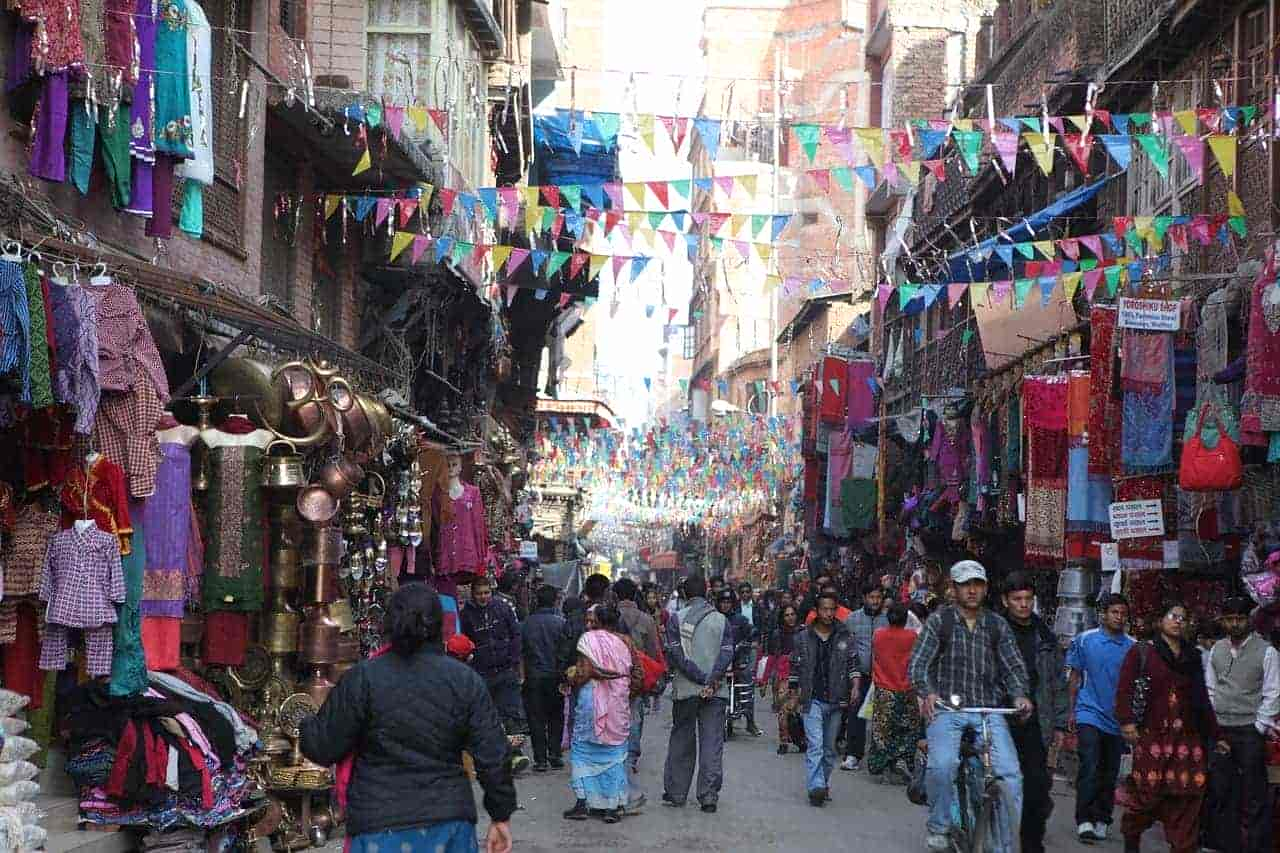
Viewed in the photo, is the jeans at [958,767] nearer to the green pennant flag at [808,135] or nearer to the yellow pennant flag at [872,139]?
the yellow pennant flag at [872,139]

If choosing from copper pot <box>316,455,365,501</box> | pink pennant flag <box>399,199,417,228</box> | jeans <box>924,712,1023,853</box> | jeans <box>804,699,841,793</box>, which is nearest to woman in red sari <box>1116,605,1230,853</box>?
jeans <box>924,712,1023,853</box>

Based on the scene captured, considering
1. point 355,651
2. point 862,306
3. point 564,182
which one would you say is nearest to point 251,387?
point 355,651

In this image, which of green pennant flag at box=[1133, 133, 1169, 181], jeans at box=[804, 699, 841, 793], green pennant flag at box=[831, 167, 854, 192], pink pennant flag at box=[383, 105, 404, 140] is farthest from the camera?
pink pennant flag at box=[383, 105, 404, 140]

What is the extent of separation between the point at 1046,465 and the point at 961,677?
8569 mm

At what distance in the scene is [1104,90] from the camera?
19781 mm

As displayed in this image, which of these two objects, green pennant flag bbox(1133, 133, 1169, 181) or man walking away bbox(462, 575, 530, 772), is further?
man walking away bbox(462, 575, 530, 772)

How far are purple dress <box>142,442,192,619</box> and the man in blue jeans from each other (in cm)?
514

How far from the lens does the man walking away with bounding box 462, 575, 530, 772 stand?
14.5m

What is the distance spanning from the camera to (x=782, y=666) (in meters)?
21.4

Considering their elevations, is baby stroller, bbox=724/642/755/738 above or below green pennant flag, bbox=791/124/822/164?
below

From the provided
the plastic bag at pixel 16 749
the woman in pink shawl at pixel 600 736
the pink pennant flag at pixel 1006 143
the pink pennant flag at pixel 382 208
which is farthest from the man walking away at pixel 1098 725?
the pink pennant flag at pixel 382 208

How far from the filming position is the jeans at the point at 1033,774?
9383 mm

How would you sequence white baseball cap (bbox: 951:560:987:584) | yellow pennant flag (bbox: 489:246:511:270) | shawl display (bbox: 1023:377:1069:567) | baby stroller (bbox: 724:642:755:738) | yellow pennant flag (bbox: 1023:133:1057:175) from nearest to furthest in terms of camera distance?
white baseball cap (bbox: 951:560:987:584)
yellow pennant flag (bbox: 1023:133:1057:175)
shawl display (bbox: 1023:377:1069:567)
yellow pennant flag (bbox: 489:246:511:270)
baby stroller (bbox: 724:642:755:738)

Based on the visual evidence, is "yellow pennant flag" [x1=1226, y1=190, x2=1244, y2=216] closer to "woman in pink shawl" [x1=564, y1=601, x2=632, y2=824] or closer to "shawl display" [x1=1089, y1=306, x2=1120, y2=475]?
"shawl display" [x1=1089, y1=306, x2=1120, y2=475]
